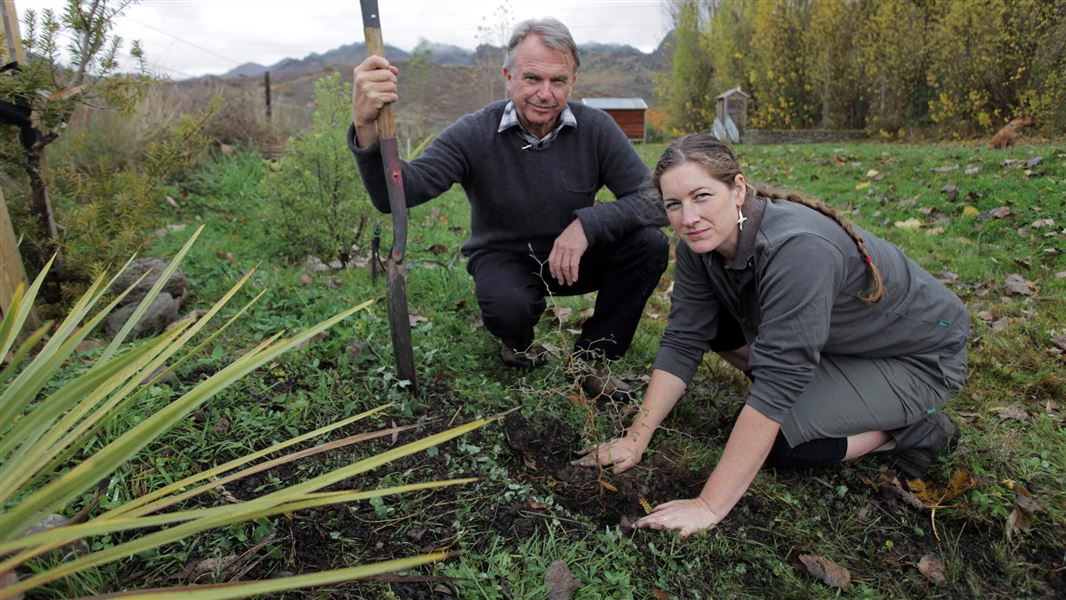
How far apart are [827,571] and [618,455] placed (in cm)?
71

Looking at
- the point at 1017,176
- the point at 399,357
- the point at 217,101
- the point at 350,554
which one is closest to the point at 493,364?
the point at 399,357

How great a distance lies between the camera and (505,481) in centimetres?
214

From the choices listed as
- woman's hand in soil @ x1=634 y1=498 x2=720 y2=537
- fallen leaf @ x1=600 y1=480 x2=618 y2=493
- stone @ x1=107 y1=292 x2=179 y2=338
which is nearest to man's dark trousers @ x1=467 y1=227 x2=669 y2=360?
fallen leaf @ x1=600 y1=480 x2=618 y2=493

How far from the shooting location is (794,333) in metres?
1.88

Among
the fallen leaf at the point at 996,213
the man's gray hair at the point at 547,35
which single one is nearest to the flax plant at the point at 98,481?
the man's gray hair at the point at 547,35

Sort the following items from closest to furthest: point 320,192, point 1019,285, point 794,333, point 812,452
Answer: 1. point 794,333
2. point 812,452
3. point 1019,285
4. point 320,192

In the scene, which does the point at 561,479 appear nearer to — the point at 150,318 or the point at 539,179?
the point at 539,179

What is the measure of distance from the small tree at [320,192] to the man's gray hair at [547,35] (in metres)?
1.89

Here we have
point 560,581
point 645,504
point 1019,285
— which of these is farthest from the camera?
point 1019,285

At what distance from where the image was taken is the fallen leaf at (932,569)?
1.94 metres

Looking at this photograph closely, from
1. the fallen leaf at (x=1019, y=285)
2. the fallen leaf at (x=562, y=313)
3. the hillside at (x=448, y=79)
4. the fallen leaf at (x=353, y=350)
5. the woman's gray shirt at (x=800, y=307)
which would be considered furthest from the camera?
the hillside at (x=448, y=79)

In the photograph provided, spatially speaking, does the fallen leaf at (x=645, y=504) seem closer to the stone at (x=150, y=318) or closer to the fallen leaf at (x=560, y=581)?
the fallen leaf at (x=560, y=581)

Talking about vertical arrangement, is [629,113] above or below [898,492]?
above

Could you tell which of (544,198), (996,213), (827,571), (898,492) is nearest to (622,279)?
(544,198)
